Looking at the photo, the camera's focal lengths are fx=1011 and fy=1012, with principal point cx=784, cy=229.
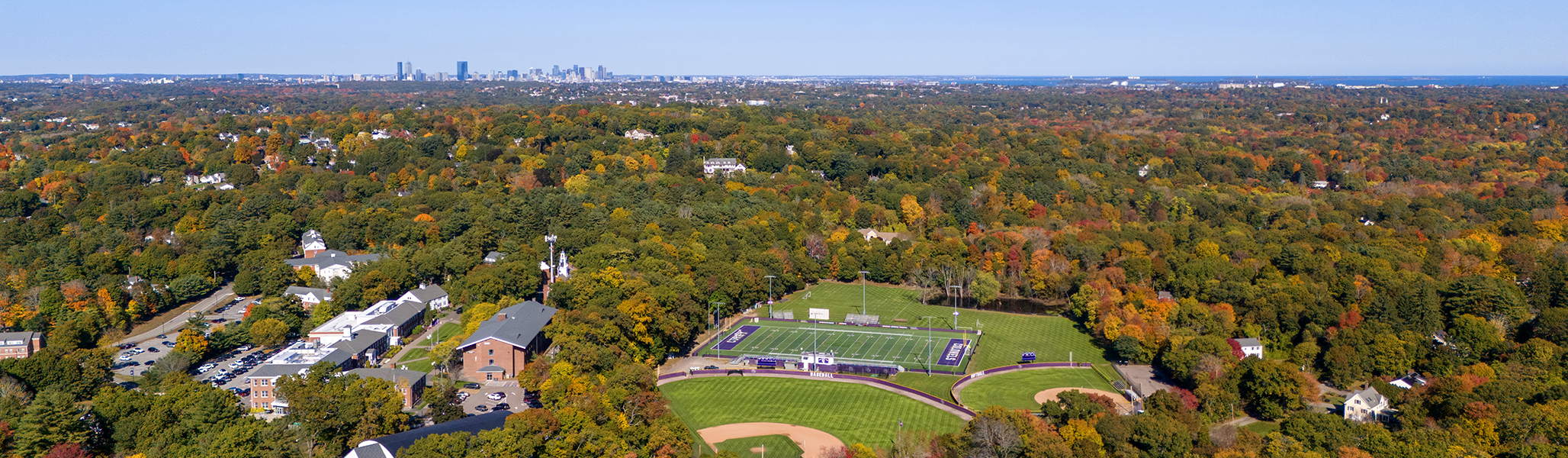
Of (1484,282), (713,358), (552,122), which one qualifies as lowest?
(713,358)

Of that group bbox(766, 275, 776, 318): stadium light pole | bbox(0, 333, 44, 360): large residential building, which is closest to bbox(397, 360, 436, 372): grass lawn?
bbox(0, 333, 44, 360): large residential building

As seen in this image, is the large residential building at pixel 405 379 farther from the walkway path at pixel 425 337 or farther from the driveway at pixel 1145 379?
the driveway at pixel 1145 379

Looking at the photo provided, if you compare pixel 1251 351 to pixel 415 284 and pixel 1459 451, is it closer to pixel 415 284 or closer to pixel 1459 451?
pixel 1459 451

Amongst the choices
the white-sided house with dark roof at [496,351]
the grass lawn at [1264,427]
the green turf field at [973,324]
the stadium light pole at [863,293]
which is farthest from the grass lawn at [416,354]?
the grass lawn at [1264,427]

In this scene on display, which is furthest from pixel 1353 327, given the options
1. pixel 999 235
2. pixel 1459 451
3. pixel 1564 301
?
pixel 999 235

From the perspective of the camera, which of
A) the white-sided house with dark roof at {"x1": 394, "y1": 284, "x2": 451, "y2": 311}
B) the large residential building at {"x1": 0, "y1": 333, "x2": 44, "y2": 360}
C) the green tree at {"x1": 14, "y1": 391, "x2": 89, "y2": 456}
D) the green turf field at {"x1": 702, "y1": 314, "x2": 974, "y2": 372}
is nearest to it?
the green tree at {"x1": 14, "y1": 391, "x2": 89, "y2": 456}

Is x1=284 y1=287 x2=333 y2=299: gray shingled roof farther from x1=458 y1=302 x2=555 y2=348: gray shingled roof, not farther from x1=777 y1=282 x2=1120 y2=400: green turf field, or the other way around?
x1=777 y1=282 x2=1120 y2=400: green turf field
